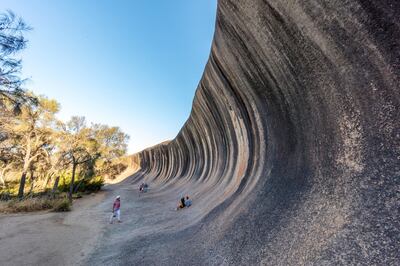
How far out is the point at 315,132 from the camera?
13.3 feet

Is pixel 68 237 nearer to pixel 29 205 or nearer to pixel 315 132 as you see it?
pixel 29 205

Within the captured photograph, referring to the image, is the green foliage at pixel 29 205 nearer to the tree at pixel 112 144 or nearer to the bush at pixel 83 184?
the bush at pixel 83 184

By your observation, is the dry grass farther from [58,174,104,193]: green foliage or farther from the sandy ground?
[58,174,104,193]: green foliage

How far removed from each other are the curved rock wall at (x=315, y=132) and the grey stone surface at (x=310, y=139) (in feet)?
0.05

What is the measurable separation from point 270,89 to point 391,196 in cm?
343

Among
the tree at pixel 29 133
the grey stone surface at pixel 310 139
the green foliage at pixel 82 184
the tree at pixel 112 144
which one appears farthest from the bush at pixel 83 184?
the grey stone surface at pixel 310 139

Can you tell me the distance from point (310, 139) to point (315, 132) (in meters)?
0.20

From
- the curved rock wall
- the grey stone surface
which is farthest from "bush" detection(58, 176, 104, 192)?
the curved rock wall

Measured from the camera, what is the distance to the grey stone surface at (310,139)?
2691 millimetres

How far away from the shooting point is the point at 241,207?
5.51m

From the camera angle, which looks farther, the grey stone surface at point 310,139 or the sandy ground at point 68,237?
the sandy ground at point 68,237

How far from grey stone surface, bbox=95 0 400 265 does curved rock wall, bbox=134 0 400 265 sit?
1 cm

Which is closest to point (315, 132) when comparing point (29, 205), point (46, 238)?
point (46, 238)

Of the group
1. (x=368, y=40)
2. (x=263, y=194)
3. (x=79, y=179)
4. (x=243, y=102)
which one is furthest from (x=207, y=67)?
(x=79, y=179)
